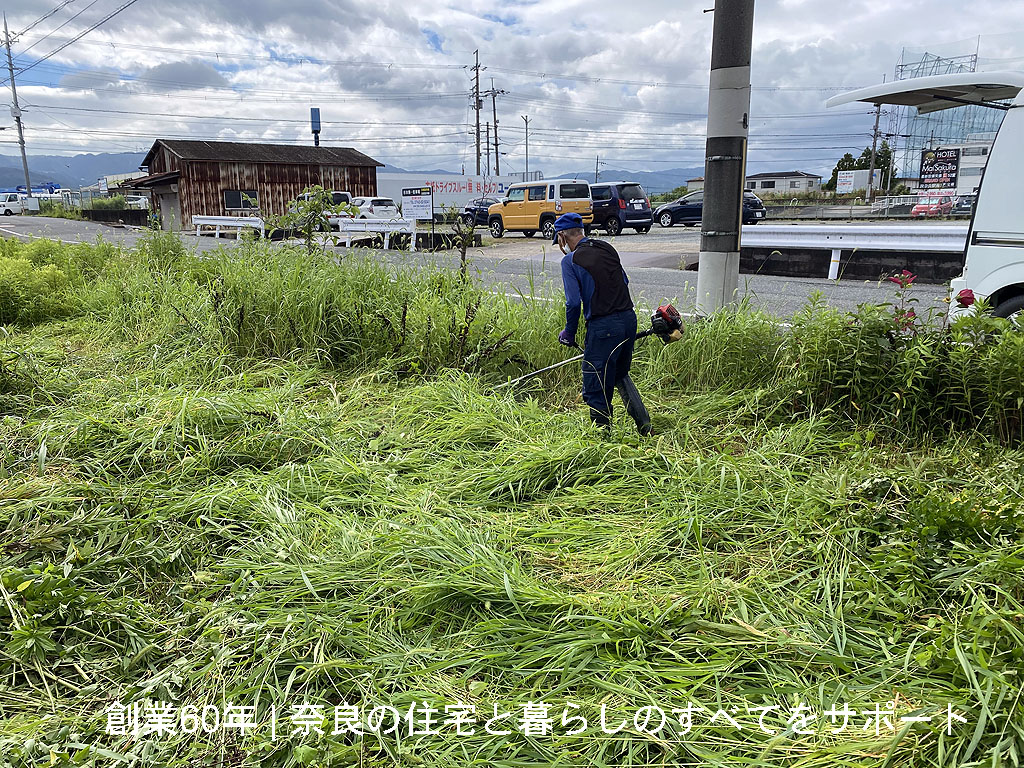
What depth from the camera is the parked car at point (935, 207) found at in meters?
A: 32.9

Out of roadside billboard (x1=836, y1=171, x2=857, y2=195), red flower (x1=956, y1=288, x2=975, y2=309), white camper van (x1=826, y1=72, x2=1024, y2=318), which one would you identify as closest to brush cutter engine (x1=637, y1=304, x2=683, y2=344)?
red flower (x1=956, y1=288, x2=975, y2=309)

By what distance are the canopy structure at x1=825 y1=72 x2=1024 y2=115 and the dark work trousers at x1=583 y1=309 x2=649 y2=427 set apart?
3143mm

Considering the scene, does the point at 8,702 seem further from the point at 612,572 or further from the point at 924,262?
the point at 924,262

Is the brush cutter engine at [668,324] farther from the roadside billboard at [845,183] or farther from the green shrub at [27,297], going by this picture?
the roadside billboard at [845,183]

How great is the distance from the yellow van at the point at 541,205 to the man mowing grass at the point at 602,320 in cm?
1904

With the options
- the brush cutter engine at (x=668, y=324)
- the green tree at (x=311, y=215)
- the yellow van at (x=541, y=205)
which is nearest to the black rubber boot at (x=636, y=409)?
the brush cutter engine at (x=668, y=324)

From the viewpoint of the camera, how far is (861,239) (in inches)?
420

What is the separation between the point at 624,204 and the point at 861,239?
14634 millimetres

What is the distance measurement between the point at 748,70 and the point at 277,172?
36201mm

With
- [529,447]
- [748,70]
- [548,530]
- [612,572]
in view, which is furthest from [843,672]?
[748,70]

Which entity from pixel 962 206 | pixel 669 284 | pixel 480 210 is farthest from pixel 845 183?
pixel 669 284

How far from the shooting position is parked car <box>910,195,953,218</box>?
1296 inches

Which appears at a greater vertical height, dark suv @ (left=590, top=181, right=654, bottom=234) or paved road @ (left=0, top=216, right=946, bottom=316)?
dark suv @ (left=590, top=181, right=654, bottom=234)

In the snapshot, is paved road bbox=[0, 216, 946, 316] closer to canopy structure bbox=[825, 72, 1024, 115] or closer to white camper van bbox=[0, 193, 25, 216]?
canopy structure bbox=[825, 72, 1024, 115]
